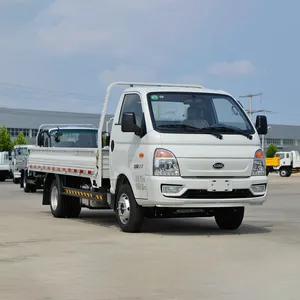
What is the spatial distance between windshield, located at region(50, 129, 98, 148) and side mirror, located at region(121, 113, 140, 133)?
9.57m

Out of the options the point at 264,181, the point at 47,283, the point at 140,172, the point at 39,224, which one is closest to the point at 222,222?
the point at 264,181

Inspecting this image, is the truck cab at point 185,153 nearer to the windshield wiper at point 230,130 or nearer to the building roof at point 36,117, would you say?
the windshield wiper at point 230,130

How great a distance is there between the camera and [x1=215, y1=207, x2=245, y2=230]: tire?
41.2 feet

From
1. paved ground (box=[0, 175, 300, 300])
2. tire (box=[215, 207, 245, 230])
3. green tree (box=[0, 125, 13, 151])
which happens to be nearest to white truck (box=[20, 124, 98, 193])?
paved ground (box=[0, 175, 300, 300])

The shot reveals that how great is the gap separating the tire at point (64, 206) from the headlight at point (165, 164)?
4.28 m

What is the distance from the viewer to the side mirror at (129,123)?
11.7m

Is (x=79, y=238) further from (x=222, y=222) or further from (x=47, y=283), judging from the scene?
(x=47, y=283)

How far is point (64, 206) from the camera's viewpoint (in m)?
15.4

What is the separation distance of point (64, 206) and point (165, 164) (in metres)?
4.56

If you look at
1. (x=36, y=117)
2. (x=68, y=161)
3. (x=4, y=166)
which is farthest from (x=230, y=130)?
(x=36, y=117)

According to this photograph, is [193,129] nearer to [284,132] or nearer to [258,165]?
[258,165]

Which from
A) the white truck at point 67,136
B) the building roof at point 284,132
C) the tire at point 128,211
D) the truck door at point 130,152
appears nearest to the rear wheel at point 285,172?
the white truck at point 67,136

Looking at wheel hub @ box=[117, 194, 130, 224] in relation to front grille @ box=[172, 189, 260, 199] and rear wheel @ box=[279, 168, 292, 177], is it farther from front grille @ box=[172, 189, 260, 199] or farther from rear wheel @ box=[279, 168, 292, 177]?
rear wheel @ box=[279, 168, 292, 177]

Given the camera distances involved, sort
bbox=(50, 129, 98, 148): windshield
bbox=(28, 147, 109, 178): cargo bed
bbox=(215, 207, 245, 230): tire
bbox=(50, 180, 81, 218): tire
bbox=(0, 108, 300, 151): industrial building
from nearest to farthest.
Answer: bbox=(215, 207, 245, 230): tire, bbox=(28, 147, 109, 178): cargo bed, bbox=(50, 180, 81, 218): tire, bbox=(50, 129, 98, 148): windshield, bbox=(0, 108, 300, 151): industrial building
